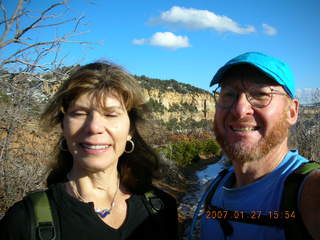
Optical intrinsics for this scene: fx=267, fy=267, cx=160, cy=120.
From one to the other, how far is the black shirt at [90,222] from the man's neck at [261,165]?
56 centimetres

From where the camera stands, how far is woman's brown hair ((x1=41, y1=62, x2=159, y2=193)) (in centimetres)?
168

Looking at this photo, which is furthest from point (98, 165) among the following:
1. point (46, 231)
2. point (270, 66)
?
point (270, 66)

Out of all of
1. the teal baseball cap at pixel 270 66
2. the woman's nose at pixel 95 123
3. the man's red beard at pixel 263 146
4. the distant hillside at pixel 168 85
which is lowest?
the man's red beard at pixel 263 146

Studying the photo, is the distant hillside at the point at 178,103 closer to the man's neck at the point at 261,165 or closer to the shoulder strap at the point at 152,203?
the shoulder strap at the point at 152,203

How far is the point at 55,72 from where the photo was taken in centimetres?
461

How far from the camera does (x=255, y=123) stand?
5.61 feet

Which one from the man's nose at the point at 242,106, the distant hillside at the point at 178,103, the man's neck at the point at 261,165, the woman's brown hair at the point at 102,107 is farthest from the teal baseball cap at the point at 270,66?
the distant hillside at the point at 178,103

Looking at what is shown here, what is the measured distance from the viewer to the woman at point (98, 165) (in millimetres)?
1583

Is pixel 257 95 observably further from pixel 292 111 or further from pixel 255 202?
pixel 255 202

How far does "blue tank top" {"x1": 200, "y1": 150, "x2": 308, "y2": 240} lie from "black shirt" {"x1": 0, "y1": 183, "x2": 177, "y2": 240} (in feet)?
0.95

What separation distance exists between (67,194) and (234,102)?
120cm

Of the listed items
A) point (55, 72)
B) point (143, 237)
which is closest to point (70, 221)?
point (143, 237)

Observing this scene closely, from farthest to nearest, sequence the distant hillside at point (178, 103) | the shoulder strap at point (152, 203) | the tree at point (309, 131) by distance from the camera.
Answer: the distant hillside at point (178, 103) < the tree at point (309, 131) < the shoulder strap at point (152, 203)

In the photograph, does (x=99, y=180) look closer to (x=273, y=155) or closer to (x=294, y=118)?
(x=273, y=155)
